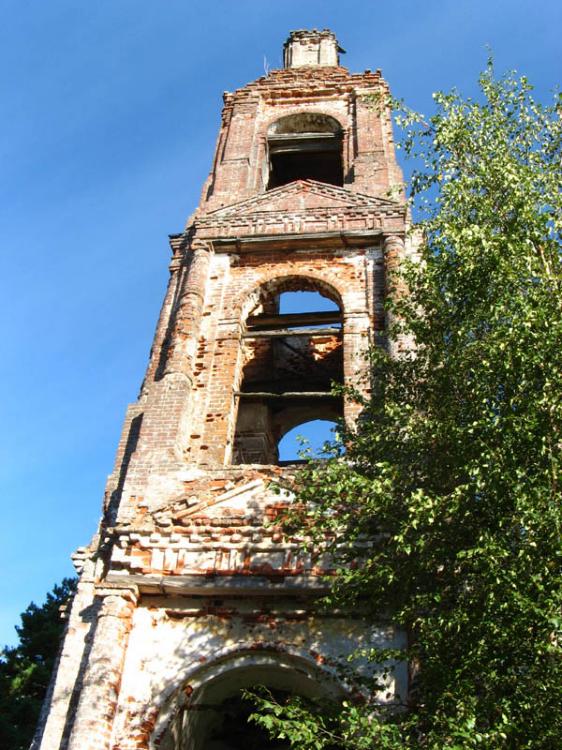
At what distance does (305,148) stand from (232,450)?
715 centimetres

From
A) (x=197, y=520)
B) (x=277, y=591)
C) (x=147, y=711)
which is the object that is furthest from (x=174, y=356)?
(x=147, y=711)

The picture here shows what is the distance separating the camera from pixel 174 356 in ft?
36.4

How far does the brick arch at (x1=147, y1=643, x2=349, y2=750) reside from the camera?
776 cm

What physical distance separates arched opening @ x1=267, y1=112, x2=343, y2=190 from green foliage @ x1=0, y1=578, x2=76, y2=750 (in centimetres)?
901

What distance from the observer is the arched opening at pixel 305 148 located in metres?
16.3

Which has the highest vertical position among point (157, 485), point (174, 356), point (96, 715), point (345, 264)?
point (345, 264)

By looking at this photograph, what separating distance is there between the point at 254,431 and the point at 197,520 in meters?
4.19

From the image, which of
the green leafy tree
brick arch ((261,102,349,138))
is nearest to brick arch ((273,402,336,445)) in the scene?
the green leafy tree

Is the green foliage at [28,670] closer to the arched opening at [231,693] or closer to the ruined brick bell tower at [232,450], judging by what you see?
the ruined brick bell tower at [232,450]

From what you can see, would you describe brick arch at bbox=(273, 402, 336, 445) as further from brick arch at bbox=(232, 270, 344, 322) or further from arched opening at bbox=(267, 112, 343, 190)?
arched opening at bbox=(267, 112, 343, 190)

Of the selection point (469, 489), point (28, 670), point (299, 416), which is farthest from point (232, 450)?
point (28, 670)

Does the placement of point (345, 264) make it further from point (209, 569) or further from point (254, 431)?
point (209, 569)

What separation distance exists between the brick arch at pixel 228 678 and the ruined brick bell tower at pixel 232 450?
0.02 m

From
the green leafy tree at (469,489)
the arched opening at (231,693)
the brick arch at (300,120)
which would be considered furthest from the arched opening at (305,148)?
the arched opening at (231,693)
